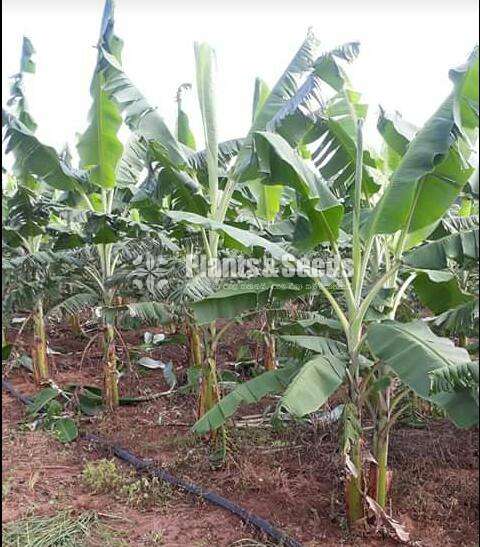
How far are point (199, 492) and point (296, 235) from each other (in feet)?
6.66

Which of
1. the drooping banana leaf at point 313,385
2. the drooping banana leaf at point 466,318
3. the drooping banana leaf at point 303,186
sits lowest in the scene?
the drooping banana leaf at point 313,385

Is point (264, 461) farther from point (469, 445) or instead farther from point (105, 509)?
point (469, 445)

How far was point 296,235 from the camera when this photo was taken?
2.98 m

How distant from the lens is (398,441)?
425cm

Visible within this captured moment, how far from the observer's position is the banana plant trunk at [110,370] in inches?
199

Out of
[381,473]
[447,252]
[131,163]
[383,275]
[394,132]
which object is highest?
[394,132]

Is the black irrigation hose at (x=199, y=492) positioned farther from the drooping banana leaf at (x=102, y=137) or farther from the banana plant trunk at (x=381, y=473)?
the drooping banana leaf at (x=102, y=137)

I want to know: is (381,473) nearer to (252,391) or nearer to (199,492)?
(252,391)

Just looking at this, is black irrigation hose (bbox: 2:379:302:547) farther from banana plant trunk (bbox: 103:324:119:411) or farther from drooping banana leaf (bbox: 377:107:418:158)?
drooping banana leaf (bbox: 377:107:418:158)

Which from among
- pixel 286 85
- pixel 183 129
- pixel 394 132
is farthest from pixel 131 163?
pixel 394 132

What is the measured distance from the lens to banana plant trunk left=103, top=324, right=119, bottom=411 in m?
5.04

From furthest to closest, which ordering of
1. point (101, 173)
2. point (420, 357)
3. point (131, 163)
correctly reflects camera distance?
point (131, 163)
point (101, 173)
point (420, 357)

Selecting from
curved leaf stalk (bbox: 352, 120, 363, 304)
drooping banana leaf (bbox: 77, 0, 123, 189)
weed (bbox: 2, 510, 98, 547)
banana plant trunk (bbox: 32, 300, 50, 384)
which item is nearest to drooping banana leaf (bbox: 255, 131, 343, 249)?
curved leaf stalk (bbox: 352, 120, 363, 304)

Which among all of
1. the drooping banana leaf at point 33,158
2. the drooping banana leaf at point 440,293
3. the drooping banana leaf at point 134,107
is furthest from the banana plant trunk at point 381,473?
the drooping banana leaf at point 33,158
